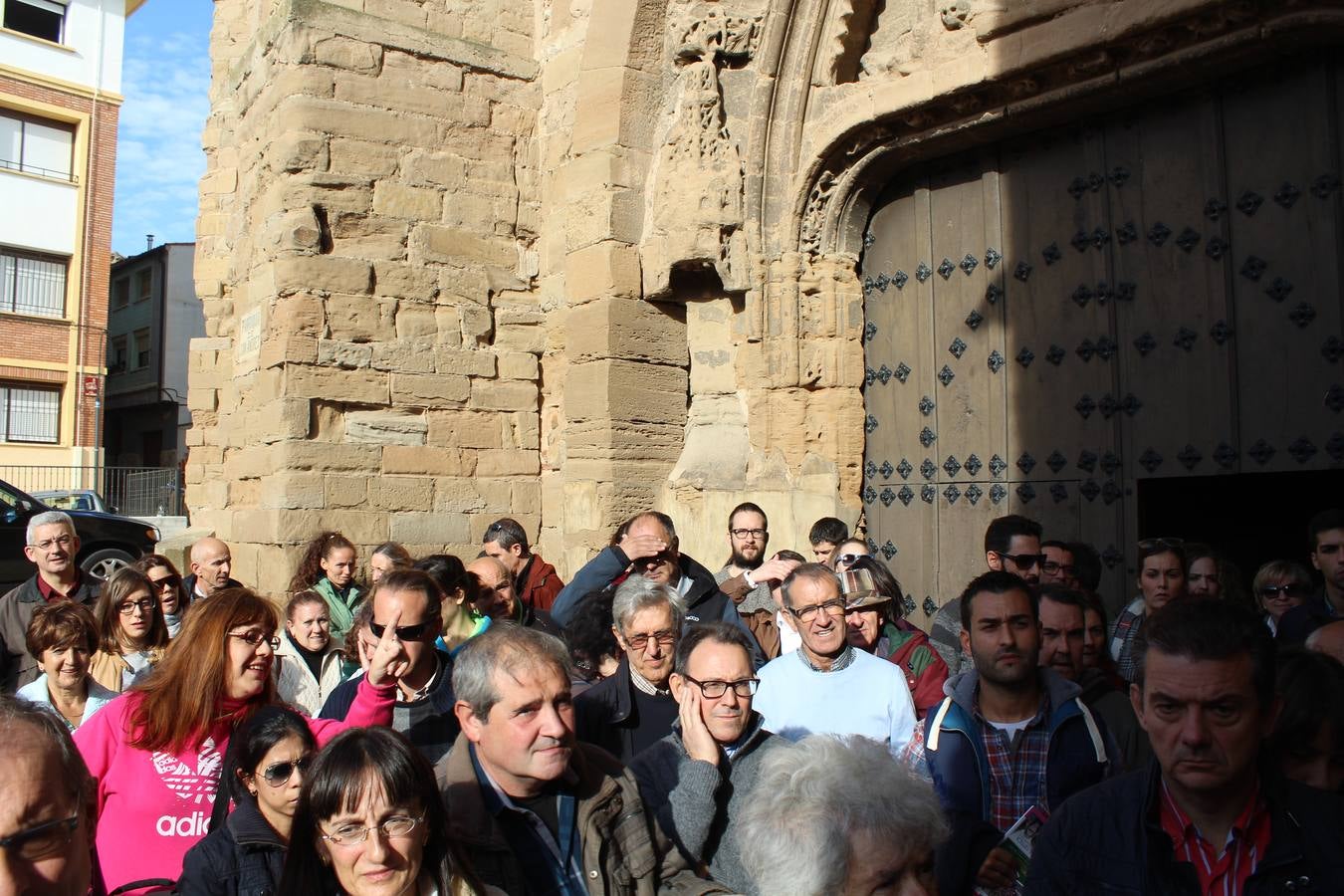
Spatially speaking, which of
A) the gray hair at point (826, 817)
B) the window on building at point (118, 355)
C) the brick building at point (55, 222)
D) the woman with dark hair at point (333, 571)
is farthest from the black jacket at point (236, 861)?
the window on building at point (118, 355)

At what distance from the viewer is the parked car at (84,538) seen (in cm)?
1070

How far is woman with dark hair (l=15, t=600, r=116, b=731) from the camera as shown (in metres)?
3.48

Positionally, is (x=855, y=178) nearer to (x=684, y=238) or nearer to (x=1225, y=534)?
(x=684, y=238)

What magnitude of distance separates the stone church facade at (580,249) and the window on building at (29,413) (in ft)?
68.4

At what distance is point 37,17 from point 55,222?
16.5ft

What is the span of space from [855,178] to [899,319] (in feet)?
2.98

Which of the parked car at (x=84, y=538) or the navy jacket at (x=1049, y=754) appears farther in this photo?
A: the parked car at (x=84, y=538)

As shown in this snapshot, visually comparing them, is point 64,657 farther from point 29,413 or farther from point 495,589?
point 29,413

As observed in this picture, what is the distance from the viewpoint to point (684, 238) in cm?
675

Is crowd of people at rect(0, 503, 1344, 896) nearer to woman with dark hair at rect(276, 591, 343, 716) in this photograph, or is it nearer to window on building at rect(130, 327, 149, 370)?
woman with dark hair at rect(276, 591, 343, 716)

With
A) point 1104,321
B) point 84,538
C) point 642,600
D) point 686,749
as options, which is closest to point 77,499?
point 84,538

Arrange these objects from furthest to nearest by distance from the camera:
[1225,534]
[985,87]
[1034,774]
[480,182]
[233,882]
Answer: [480,182], [1225,534], [985,87], [1034,774], [233,882]

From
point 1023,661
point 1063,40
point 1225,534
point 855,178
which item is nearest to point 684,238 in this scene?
point 855,178

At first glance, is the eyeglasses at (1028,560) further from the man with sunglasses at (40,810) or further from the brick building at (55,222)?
the brick building at (55,222)
